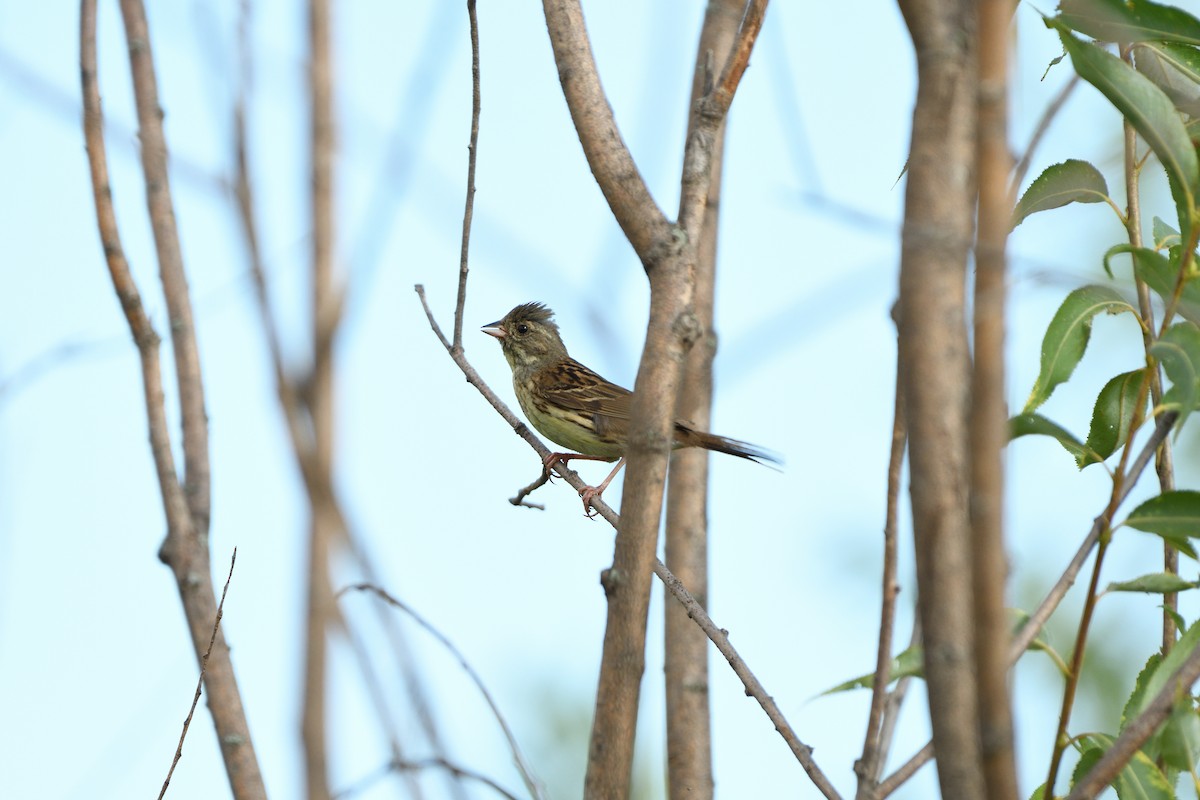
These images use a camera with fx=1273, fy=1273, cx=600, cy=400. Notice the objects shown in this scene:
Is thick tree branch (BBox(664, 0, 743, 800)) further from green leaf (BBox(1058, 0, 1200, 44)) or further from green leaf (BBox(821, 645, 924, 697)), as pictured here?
green leaf (BBox(1058, 0, 1200, 44))

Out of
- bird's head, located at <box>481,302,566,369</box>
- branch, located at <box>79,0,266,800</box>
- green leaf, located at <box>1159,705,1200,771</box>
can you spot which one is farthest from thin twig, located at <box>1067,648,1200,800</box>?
bird's head, located at <box>481,302,566,369</box>

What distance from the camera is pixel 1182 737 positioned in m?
1.92

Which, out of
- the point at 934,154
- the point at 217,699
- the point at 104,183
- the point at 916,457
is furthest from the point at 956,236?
the point at 104,183

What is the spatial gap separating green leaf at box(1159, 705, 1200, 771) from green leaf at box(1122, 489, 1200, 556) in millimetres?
292

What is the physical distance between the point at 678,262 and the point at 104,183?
6.41 feet

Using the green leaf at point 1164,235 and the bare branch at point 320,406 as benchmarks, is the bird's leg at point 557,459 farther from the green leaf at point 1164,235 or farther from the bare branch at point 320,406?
the bare branch at point 320,406

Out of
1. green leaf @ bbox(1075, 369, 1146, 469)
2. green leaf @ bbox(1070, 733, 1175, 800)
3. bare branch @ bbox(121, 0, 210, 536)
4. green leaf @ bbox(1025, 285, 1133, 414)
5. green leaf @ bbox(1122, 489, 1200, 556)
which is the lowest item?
green leaf @ bbox(1070, 733, 1175, 800)

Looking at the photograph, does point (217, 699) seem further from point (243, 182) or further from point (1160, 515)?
point (1160, 515)

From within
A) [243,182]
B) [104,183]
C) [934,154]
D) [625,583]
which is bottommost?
[625,583]

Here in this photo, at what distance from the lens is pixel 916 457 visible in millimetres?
1472

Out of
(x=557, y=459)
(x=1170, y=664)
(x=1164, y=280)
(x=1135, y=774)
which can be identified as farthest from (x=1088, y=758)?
(x=557, y=459)

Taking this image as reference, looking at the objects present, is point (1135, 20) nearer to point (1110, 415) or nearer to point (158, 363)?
point (1110, 415)

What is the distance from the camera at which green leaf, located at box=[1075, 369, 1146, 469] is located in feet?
7.99

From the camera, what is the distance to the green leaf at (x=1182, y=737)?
73.9 inches
